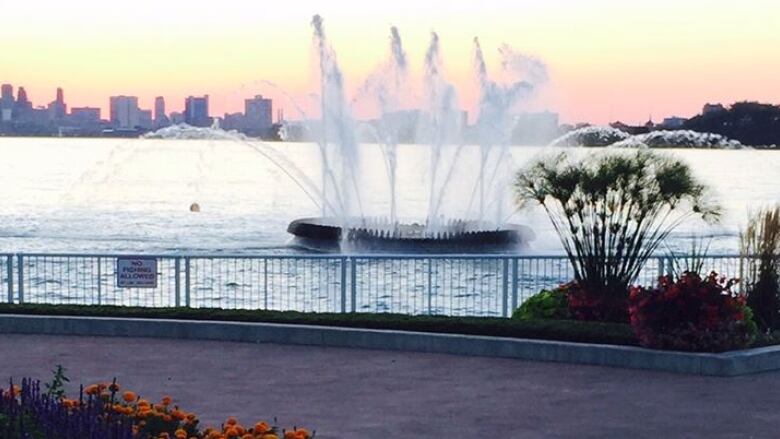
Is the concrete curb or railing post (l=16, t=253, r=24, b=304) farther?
railing post (l=16, t=253, r=24, b=304)

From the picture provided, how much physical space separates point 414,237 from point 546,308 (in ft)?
80.3

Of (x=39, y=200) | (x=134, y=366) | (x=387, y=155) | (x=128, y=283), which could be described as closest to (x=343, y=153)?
(x=387, y=155)

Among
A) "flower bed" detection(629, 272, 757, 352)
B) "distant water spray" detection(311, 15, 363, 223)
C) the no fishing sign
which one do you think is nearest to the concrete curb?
"flower bed" detection(629, 272, 757, 352)

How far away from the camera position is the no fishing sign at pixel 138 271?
18328 millimetres

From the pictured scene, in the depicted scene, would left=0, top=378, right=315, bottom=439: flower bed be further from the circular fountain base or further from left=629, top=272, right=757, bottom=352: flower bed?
the circular fountain base

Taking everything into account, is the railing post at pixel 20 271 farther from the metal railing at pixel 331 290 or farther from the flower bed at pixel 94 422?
the flower bed at pixel 94 422

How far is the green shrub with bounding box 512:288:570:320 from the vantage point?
17.6 meters

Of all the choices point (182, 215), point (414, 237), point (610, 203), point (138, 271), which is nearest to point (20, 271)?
point (138, 271)

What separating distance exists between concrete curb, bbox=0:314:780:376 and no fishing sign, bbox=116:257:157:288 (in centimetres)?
81

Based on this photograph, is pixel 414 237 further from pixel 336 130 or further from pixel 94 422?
pixel 94 422

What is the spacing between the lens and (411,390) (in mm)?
13703

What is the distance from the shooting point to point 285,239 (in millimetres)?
56031

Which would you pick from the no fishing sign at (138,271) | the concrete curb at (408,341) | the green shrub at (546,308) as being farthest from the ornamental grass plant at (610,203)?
the no fishing sign at (138,271)

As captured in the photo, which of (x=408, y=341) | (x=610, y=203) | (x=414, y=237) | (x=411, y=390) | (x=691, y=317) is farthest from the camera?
(x=414, y=237)
